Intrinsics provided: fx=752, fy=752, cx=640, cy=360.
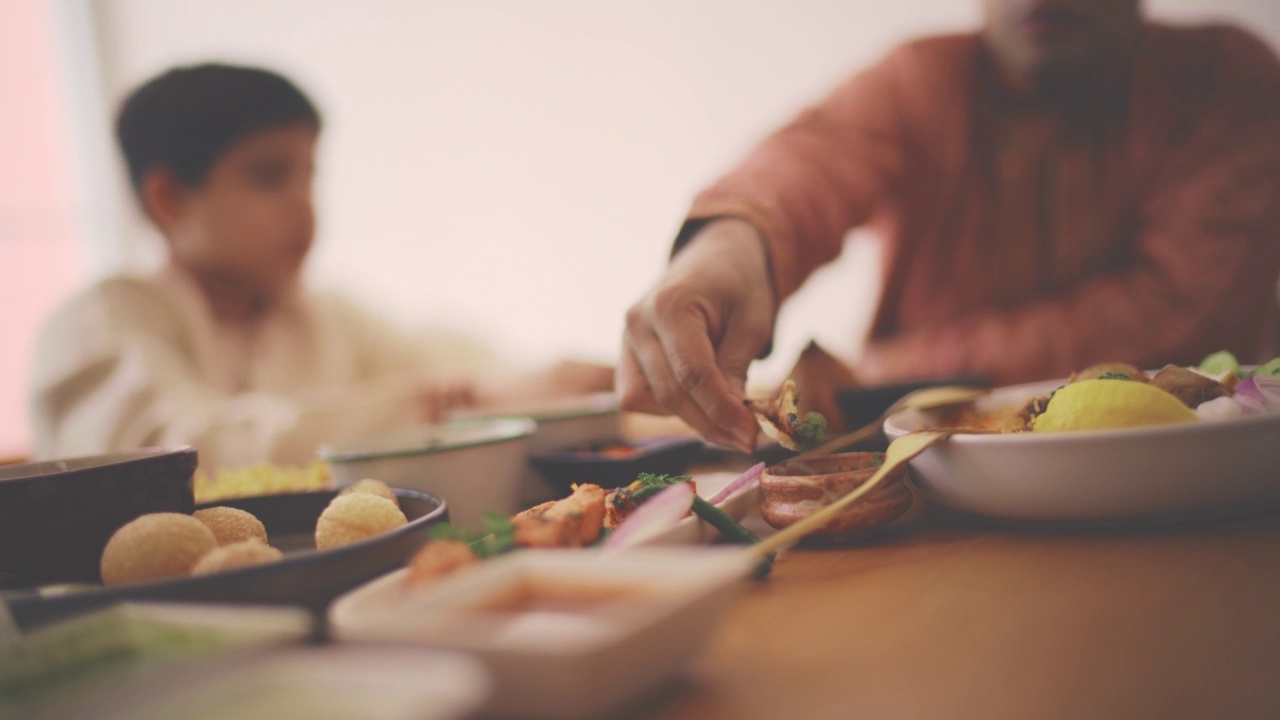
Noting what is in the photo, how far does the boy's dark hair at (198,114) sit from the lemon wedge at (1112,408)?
1819 mm

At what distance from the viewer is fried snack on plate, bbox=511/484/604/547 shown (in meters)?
0.39

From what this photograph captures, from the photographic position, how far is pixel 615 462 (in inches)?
26.4

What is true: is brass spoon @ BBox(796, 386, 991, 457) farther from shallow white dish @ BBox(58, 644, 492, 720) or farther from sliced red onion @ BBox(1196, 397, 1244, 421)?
shallow white dish @ BBox(58, 644, 492, 720)

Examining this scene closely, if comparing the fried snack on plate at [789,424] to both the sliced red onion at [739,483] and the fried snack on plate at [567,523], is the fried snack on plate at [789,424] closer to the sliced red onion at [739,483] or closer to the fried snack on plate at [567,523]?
the sliced red onion at [739,483]

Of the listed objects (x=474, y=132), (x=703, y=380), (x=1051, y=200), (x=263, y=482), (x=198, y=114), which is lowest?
(x=263, y=482)

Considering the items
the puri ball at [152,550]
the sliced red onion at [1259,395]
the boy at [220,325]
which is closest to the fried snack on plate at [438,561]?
the puri ball at [152,550]

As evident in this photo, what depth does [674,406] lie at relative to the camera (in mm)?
654

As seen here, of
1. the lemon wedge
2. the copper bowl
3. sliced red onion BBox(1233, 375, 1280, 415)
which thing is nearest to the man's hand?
the copper bowl

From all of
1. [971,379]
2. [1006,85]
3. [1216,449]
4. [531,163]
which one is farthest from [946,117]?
[531,163]

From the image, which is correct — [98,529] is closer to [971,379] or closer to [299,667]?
[299,667]

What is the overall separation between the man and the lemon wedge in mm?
646

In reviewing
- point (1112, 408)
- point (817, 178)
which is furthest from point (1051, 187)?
point (1112, 408)

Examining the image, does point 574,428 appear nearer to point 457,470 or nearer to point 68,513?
point 457,470

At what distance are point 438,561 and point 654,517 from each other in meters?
0.13
